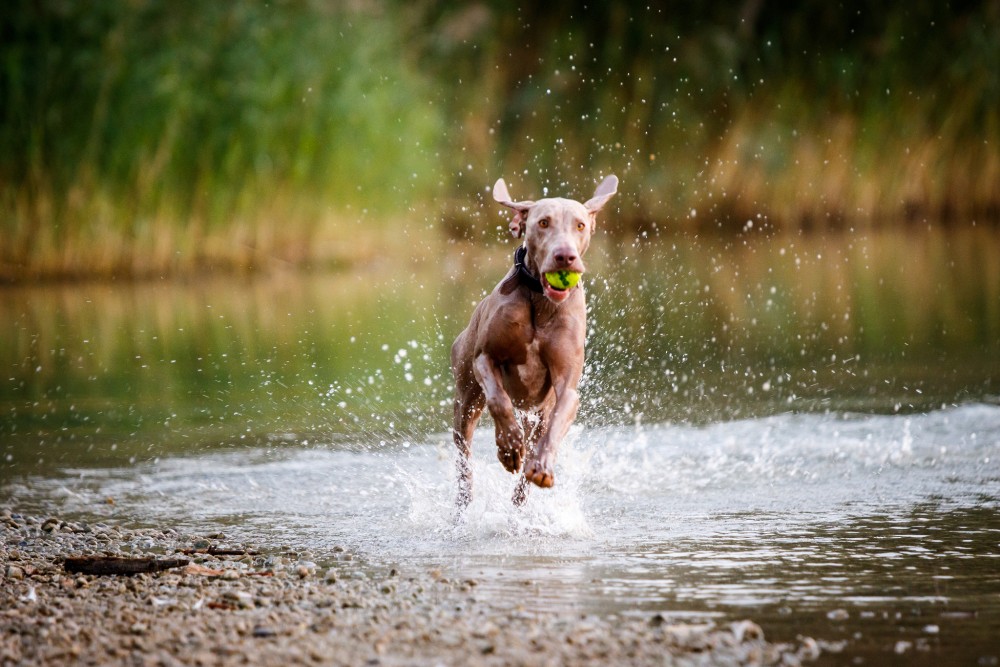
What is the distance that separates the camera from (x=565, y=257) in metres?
6.27

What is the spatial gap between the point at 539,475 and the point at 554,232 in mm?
1085

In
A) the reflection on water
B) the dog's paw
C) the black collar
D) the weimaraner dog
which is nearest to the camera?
the reflection on water

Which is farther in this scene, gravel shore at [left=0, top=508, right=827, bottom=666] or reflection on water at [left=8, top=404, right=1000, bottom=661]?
reflection on water at [left=8, top=404, right=1000, bottom=661]

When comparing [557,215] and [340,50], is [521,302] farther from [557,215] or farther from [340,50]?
[340,50]

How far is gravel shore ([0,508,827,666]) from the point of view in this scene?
14.6 feet

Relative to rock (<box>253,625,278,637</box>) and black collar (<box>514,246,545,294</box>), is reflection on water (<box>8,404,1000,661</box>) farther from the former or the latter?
black collar (<box>514,246,545,294</box>)

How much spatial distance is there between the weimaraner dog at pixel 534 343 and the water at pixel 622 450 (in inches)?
14.8

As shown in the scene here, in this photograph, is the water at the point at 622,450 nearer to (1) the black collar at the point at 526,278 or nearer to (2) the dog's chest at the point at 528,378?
(2) the dog's chest at the point at 528,378

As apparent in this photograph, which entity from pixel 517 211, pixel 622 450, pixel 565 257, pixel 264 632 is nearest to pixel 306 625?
pixel 264 632

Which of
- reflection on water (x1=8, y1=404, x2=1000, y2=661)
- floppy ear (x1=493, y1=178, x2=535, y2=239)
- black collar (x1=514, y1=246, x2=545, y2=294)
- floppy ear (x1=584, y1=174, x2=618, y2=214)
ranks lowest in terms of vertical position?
reflection on water (x1=8, y1=404, x2=1000, y2=661)

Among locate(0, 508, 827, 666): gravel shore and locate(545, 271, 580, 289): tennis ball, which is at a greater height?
locate(545, 271, 580, 289): tennis ball

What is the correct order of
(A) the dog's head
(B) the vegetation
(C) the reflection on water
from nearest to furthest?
(C) the reflection on water → (A) the dog's head → (B) the vegetation

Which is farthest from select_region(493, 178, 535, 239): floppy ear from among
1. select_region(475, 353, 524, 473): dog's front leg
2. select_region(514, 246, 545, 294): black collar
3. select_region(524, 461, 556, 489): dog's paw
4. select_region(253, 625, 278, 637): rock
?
select_region(253, 625, 278, 637): rock

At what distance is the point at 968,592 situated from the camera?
16.8 feet
